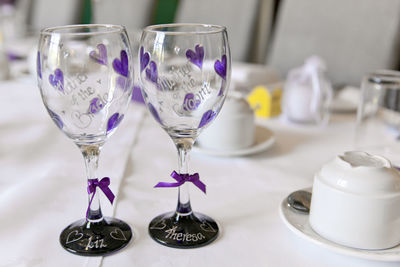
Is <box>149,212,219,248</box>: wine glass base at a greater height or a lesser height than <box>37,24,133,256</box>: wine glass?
lesser

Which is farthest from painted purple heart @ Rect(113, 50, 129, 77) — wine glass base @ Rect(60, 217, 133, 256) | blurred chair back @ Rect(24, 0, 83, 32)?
blurred chair back @ Rect(24, 0, 83, 32)

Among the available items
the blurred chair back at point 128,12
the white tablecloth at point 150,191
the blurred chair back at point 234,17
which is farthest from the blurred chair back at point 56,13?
the white tablecloth at point 150,191

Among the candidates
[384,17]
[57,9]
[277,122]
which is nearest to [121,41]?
[277,122]

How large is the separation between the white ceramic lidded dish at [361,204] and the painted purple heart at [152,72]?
0.63ft

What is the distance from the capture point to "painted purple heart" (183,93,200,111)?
44cm

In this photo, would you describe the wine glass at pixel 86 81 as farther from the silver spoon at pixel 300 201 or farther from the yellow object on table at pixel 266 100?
the yellow object on table at pixel 266 100

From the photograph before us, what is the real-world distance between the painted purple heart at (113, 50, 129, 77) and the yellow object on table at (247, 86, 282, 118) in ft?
1.74

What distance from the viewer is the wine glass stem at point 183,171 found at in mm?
472

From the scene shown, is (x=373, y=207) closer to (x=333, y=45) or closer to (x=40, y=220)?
(x=40, y=220)

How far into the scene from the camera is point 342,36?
4.62 feet

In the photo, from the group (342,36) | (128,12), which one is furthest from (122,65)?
(128,12)

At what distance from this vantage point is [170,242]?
457 millimetres

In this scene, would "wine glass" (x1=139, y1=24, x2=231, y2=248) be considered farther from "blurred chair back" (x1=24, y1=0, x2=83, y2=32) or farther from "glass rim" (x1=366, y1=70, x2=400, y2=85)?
"blurred chair back" (x1=24, y1=0, x2=83, y2=32)

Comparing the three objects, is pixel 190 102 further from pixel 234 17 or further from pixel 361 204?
pixel 234 17
